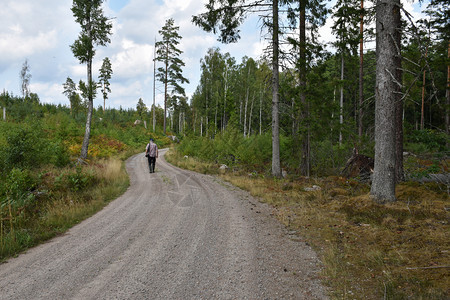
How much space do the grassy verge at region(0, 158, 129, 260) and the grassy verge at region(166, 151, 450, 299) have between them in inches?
226

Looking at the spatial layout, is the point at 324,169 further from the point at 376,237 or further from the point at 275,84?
the point at 376,237

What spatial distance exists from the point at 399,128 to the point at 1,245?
1217 centimetres

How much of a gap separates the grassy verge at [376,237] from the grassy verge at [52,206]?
5748 millimetres

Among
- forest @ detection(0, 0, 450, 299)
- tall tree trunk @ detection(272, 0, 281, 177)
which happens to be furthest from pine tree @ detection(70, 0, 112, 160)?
tall tree trunk @ detection(272, 0, 281, 177)

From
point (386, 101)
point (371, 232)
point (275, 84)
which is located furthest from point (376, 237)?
point (275, 84)

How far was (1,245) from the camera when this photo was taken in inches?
167

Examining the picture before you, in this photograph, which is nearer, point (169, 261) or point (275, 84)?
point (169, 261)

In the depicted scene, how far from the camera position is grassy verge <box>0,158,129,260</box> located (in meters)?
4.78

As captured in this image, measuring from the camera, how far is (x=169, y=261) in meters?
3.81

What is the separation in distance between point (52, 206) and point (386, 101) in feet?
34.4

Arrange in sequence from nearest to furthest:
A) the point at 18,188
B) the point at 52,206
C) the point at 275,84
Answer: the point at 52,206
the point at 18,188
the point at 275,84

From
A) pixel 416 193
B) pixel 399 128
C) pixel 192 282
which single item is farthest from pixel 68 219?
pixel 399 128

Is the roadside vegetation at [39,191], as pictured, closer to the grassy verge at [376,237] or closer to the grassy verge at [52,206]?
the grassy verge at [52,206]

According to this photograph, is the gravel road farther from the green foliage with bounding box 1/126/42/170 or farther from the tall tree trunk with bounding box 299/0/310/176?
the tall tree trunk with bounding box 299/0/310/176
